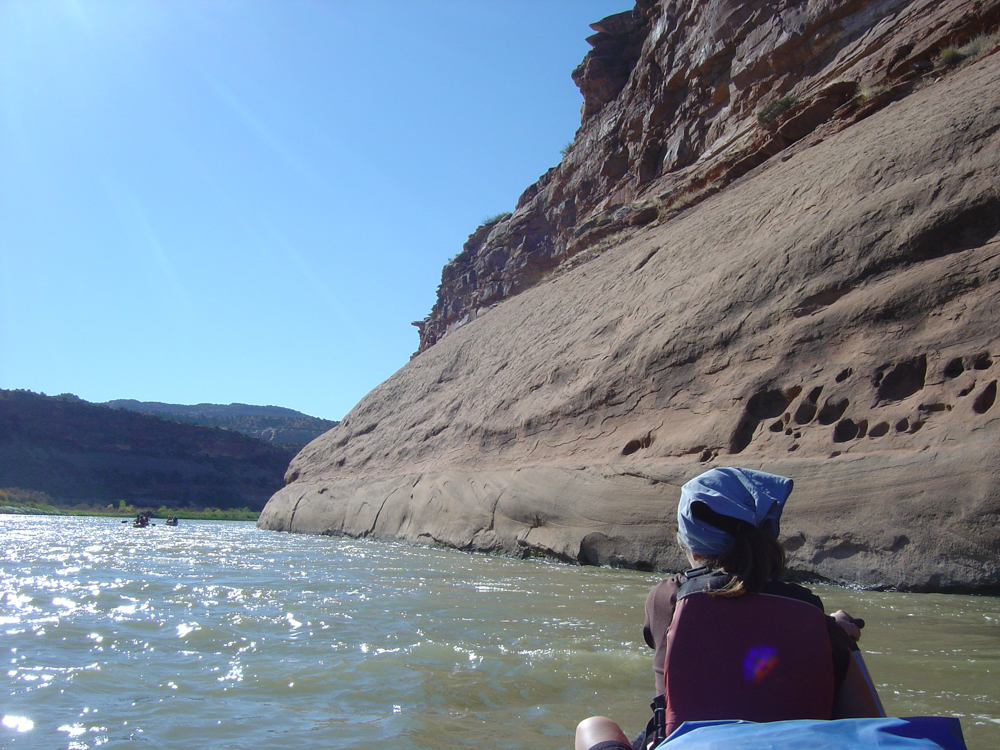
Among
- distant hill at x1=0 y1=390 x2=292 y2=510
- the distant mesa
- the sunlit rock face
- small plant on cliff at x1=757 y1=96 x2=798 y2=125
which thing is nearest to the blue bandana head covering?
the sunlit rock face

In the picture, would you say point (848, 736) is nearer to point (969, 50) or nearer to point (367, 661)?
point (367, 661)

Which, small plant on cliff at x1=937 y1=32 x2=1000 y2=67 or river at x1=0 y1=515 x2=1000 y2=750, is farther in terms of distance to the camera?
small plant on cliff at x1=937 y1=32 x2=1000 y2=67

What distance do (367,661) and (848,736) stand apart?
283 centimetres

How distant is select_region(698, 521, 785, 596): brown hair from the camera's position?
137cm

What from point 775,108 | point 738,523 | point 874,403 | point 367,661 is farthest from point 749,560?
point 775,108

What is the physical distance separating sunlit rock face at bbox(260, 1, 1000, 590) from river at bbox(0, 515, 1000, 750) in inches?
35.6

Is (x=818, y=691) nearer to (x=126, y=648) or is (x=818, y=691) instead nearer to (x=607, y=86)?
(x=126, y=648)

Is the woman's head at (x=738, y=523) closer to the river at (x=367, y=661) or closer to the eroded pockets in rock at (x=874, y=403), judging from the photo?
the river at (x=367, y=661)

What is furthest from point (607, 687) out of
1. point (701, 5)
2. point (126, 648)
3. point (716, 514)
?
point (701, 5)

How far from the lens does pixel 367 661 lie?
3.40 meters

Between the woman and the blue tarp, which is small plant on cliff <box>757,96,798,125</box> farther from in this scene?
the blue tarp

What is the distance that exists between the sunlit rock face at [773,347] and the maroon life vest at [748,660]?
412 centimetres

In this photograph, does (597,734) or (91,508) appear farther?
(91,508)

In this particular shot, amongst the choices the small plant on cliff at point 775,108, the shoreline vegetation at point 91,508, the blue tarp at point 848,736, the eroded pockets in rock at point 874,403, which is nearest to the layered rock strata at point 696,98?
the small plant on cliff at point 775,108
